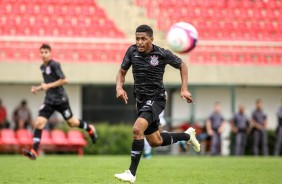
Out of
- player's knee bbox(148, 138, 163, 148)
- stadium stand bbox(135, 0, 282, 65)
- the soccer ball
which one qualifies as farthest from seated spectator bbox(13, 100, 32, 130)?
player's knee bbox(148, 138, 163, 148)

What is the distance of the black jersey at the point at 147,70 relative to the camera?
31.4 ft

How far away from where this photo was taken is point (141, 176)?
11172mm

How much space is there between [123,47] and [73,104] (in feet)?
9.15

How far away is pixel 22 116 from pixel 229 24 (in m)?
7.86

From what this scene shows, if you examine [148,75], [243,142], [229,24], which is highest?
[229,24]

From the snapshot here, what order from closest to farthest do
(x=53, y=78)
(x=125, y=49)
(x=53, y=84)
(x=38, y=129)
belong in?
(x=53, y=84)
(x=38, y=129)
(x=53, y=78)
(x=125, y=49)

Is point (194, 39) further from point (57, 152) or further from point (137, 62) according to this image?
point (57, 152)

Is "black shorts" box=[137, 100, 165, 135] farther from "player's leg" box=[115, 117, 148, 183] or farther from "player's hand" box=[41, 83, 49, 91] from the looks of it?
"player's hand" box=[41, 83, 49, 91]

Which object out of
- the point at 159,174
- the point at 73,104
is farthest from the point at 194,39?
the point at 73,104

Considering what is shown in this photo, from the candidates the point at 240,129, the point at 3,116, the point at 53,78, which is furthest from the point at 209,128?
the point at 53,78

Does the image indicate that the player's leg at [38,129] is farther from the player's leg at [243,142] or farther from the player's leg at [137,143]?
the player's leg at [243,142]

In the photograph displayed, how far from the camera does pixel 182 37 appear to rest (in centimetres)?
1471

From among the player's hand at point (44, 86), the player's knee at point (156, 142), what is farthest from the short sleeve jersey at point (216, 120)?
the player's knee at point (156, 142)

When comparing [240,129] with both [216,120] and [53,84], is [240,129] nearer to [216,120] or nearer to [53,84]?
[216,120]
